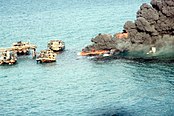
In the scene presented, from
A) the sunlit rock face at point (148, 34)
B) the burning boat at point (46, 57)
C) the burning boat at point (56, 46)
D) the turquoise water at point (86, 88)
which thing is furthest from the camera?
the burning boat at point (56, 46)

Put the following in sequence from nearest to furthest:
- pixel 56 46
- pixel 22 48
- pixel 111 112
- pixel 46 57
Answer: pixel 111 112, pixel 46 57, pixel 22 48, pixel 56 46

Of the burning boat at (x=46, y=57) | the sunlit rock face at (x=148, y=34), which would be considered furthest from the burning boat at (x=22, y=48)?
the sunlit rock face at (x=148, y=34)

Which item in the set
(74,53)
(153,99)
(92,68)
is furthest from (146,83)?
(74,53)

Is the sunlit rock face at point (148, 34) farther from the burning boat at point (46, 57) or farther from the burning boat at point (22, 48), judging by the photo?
the burning boat at point (22, 48)

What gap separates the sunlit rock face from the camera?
15512cm

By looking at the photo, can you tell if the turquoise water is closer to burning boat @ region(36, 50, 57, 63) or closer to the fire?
burning boat @ region(36, 50, 57, 63)

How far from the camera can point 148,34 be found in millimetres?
157125

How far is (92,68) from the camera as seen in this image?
474 ft

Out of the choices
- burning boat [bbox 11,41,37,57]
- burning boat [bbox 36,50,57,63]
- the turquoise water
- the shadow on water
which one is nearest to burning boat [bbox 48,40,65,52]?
burning boat [bbox 11,41,37,57]

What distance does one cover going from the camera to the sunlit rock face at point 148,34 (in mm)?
155125

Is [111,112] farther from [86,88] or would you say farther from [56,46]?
[56,46]

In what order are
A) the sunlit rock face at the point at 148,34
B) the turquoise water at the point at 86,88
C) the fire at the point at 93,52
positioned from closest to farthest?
Result: the turquoise water at the point at 86,88 → the sunlit rock face at the point at 148,34 → the fire at the point at 93,52

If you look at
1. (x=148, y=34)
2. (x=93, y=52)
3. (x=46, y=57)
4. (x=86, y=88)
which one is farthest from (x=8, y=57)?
(x=148, y=34)

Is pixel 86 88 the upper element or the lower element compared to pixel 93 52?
lower
